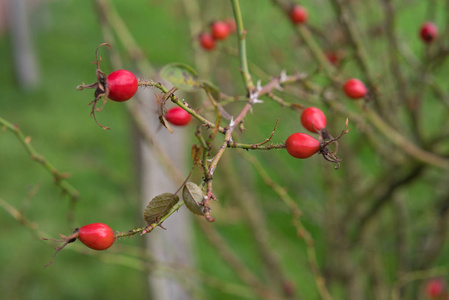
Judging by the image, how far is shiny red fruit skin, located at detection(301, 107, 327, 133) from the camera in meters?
0.74

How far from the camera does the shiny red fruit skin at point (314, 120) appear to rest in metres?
0.74

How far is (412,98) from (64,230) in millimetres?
2430

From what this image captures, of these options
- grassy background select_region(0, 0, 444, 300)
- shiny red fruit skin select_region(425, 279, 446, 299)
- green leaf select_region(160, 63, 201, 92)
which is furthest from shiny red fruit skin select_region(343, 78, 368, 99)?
shiny red fruit skin select_region(425, 279, 446, 299)

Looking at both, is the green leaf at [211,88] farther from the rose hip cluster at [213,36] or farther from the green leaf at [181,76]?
the rose hip cluster at [213,36]

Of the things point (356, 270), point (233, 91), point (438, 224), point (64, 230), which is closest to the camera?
point (438, 224)

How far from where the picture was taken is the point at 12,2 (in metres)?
5.58

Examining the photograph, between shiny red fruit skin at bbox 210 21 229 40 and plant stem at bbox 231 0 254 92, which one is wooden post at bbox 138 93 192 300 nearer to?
shiny red fruit skin at bbox 210 21 229 40

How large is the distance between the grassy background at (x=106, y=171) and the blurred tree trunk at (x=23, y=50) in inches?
4.6

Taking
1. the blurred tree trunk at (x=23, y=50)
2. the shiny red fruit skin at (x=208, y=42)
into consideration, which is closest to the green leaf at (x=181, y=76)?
the shiny red fruit skin at (x=208, y=42)

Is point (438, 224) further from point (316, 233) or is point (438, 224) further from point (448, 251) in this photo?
point (316, 233)

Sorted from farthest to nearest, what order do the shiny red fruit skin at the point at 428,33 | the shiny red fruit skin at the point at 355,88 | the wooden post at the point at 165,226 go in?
the wooden post at the point at 165,226
the shiny red fruit skin at the point at 428,33
the shiny red fruit skin at the point at 355,88

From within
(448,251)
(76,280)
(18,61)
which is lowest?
(76,280)

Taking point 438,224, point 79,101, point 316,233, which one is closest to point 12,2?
point 79,101

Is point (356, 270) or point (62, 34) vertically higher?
point (62, 34)
